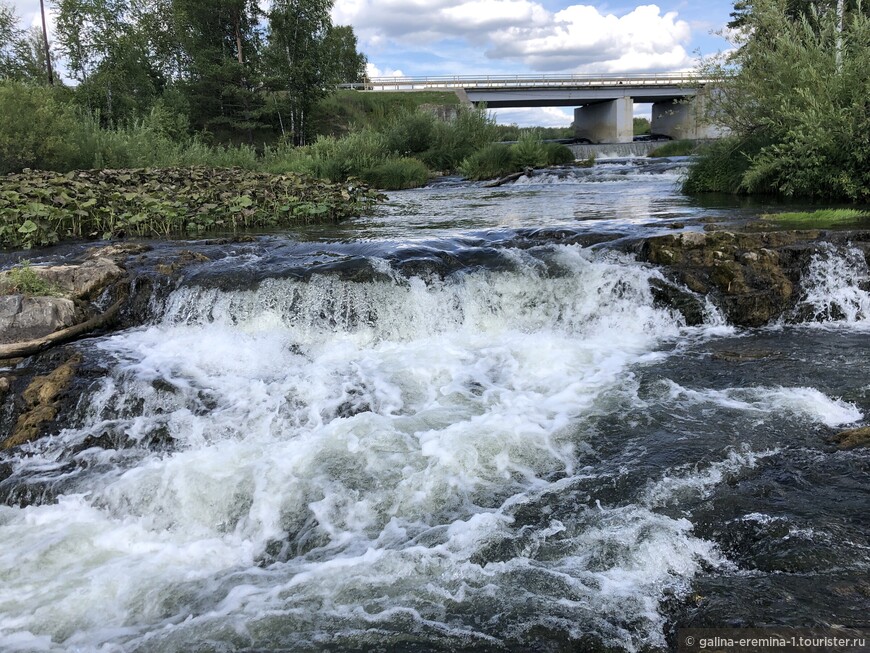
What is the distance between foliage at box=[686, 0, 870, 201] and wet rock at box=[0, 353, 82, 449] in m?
13.1

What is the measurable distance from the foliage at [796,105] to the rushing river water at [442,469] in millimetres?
5124

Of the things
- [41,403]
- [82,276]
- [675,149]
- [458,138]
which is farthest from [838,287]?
[675,149]

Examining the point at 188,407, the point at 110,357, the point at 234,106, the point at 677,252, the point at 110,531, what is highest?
the point at 234,106

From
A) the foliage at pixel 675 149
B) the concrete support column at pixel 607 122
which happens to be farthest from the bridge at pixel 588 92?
the foliage at pixel 675 149

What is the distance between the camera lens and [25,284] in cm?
700

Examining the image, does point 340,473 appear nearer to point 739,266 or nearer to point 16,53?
point 739,266

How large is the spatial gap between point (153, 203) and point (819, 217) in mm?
12158

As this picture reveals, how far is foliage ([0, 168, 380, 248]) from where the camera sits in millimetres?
10641

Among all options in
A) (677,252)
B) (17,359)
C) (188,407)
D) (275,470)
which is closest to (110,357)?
(17,359)

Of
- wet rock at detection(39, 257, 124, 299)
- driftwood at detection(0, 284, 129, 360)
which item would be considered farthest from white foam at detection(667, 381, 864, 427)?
wet rock at detection(39, 257, 124, 299)

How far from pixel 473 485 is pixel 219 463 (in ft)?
6.80

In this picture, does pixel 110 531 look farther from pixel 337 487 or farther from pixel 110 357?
pixel 110 357

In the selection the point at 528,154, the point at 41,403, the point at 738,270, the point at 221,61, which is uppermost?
the point at 221,61

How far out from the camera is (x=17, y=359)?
6.19 meters
